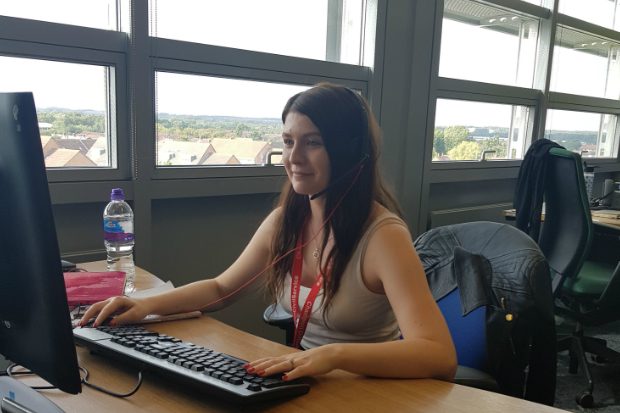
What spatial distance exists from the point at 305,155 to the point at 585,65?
4000mm

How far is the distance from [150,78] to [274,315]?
39.7 inches

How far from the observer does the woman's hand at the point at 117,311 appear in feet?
3.47

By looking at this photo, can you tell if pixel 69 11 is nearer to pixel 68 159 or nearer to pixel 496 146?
pixel 68 159

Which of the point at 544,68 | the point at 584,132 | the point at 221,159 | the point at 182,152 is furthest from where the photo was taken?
the point at 584,132

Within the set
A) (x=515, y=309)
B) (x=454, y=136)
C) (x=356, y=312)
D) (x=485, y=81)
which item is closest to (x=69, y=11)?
(x=356, y=312)

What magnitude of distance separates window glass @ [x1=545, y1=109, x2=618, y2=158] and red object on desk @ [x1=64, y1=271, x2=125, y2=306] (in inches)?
138

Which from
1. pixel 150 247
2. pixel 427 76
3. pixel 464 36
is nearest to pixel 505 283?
pixel 150 247

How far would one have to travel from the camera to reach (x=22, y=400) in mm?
750

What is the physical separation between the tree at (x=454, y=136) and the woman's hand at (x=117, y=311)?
2513 millimetres

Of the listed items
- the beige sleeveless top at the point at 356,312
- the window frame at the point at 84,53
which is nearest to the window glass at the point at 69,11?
the window frame at the point at 84,53

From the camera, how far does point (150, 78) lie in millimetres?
1916

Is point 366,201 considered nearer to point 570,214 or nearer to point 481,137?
point 570,214

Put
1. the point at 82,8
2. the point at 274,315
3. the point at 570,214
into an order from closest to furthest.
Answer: the point at 274,315
the point at 82,8
the point at 570,214

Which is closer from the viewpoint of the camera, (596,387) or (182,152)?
(182,152)
